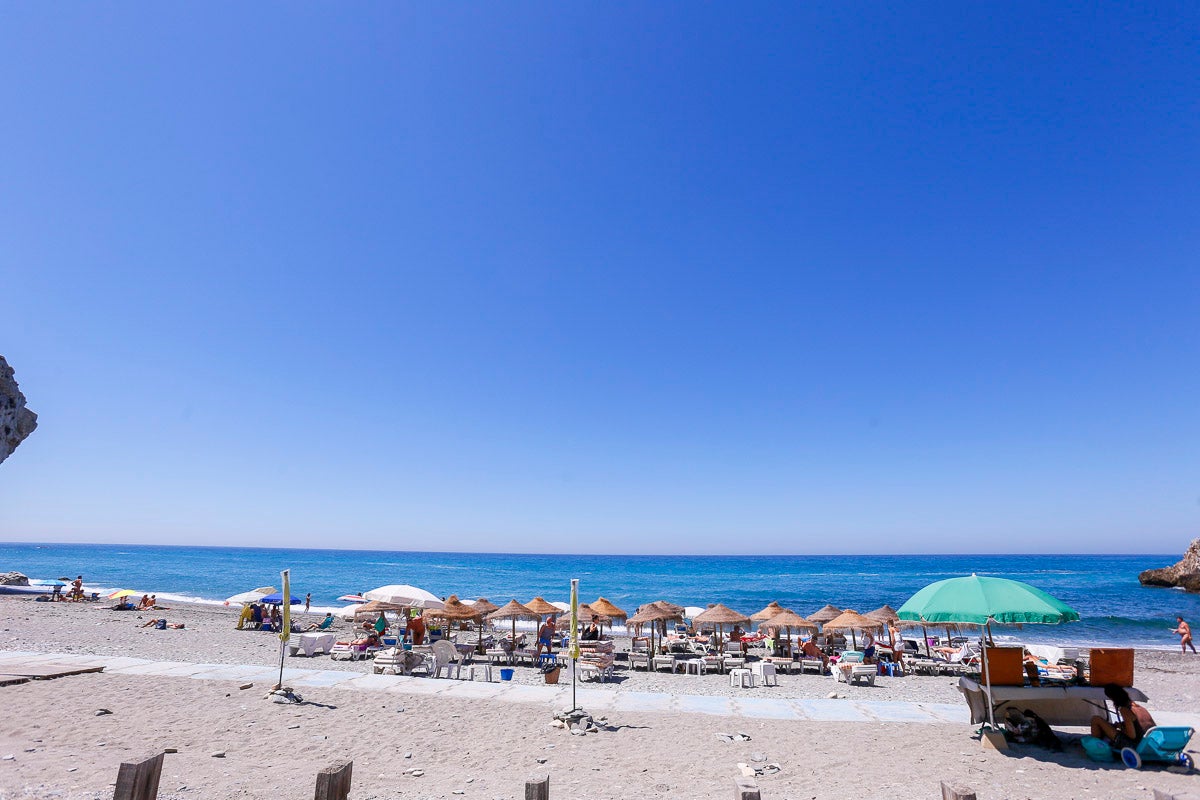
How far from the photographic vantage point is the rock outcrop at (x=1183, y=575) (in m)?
53.3

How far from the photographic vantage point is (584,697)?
36.2 feet

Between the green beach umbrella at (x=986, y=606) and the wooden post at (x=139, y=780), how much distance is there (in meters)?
8.73

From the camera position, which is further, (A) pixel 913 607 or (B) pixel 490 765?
(A) pixel 913 607

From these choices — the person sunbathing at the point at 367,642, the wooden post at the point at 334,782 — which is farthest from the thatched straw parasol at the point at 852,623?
the wooden post at the point at 334,782

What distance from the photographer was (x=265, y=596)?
25.3m

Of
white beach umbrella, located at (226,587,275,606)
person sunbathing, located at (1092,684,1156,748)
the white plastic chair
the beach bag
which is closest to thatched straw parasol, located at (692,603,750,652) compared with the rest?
the white plastic chair

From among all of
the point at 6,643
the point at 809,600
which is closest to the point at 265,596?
the point at 6,643

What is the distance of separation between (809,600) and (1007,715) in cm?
4506

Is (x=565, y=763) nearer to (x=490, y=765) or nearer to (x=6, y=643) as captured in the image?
(x=490, y=765)

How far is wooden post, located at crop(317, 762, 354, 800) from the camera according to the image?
11.8 feet

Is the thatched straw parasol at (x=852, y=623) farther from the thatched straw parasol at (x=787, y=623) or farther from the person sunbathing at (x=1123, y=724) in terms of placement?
the person sunbathing at (x=1123, y=724)

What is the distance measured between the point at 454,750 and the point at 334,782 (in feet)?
16.2

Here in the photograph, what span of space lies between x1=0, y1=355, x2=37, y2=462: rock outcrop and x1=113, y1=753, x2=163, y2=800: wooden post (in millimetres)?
41577

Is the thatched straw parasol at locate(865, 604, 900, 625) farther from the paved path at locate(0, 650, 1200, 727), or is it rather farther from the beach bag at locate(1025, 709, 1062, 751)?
the beach bag at locate(1025, 709, 1062, 751)
